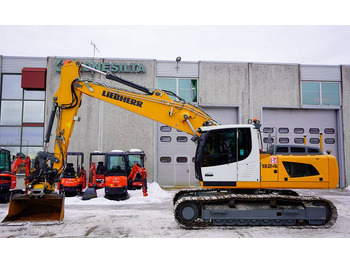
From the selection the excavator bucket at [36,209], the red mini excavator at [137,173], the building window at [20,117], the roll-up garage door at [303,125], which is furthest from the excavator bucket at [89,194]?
the roll-up garage door at [303,125]

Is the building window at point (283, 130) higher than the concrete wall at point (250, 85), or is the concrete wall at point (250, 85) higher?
the concrete wall at point (250, 85)

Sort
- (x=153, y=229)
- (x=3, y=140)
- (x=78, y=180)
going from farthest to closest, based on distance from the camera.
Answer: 1. (x=3, y=140)
2. (x=78, y=180)
3. (x=153, y=229)

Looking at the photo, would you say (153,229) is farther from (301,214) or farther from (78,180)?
(78,180)

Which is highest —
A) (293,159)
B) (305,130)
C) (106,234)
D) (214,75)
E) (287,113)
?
(214,75)

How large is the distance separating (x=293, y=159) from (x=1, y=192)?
11.0 m

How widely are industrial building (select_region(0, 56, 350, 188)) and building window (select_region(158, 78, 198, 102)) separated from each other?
0.07 metres

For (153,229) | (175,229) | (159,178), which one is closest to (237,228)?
(175,229)

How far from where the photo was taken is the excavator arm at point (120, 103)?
26.6 ft

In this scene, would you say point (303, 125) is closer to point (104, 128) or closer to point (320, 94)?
point (320, 94)

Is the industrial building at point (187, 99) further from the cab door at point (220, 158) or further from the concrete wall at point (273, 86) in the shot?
the cab door at point (220, 158)

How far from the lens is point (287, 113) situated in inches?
750

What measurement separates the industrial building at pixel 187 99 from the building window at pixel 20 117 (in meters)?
0.06

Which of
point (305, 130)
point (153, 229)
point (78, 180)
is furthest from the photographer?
point (305, 130)

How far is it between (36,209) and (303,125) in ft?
55.8
